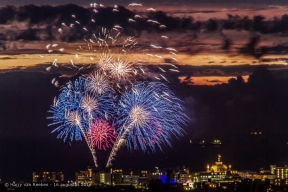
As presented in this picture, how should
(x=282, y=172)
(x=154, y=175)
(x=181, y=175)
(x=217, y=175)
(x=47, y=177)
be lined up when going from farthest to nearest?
1. (x=282, y=172)
2. (x=217, y=175)
3. (x=181, y=175)
4. (x=154, y=175)
5. (x=47, y=177)

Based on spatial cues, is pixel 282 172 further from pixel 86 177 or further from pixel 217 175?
pixel 86 177

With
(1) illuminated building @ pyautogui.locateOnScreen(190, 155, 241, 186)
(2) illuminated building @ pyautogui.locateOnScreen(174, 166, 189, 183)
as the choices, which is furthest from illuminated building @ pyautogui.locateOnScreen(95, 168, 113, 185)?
(1) illuminated building @ pyautogui.locateOnScreen(190, 155, 241, 186)

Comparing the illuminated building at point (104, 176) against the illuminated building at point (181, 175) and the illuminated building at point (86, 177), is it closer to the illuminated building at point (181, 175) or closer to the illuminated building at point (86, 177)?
the illuminated building at point (86, 177)

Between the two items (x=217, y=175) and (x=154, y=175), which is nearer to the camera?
(x=154, y=175)

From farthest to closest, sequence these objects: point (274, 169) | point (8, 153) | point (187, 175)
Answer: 1. point (8, 153)
2. point (274, 169)
3. point (187, 175)

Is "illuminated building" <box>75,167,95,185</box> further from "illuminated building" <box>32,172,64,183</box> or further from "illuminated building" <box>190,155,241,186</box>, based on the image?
"illuminated building" <box>190,155,241,186</box>

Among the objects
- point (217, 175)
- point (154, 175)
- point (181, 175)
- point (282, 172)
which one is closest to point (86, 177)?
point (154, 175)

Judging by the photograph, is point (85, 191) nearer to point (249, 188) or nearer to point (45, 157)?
point (249, 188)

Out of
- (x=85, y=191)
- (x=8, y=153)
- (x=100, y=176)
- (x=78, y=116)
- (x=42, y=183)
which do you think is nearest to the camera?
(x=78, y=116)

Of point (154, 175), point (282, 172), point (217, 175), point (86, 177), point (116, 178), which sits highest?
point (282, 172)

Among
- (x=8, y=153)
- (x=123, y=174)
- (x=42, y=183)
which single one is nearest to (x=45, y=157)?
(x=8, y=153)

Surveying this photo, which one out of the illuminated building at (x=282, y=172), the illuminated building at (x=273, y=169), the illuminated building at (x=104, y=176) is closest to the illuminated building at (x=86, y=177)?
the illuminated building at (x=104, y=176)
